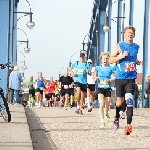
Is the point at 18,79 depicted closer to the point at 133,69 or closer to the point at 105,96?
the point at 105,96

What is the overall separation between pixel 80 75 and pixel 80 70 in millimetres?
252

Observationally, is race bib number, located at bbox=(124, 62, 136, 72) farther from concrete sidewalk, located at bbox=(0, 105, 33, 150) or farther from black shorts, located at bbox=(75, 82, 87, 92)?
black shorts, located at bbox=(75, 82, 87, 92)

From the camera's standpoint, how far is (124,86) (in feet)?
32.9

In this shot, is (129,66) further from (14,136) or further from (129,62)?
(14,136)

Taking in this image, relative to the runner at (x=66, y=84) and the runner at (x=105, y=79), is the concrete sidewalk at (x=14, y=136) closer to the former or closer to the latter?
the runner at (x=105, y=79)

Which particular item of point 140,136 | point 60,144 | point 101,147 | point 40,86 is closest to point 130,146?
point 101,147

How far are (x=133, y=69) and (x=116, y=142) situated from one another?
5.52ft

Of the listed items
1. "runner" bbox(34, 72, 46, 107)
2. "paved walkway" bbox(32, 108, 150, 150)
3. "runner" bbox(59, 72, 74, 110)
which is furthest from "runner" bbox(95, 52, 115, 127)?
"runner" bbox(34, 72, 46, 107)

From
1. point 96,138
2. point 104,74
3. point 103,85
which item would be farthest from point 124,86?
point 104,74

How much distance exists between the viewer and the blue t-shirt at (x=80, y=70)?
1661 centimetres

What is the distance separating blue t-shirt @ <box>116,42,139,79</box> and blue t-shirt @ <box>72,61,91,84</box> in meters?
6.58

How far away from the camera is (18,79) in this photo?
21625mm

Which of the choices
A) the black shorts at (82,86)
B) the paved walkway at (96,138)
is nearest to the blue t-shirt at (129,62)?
the paved walkway at (96,138)

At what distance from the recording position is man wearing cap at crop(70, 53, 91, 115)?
16594 millimetres
